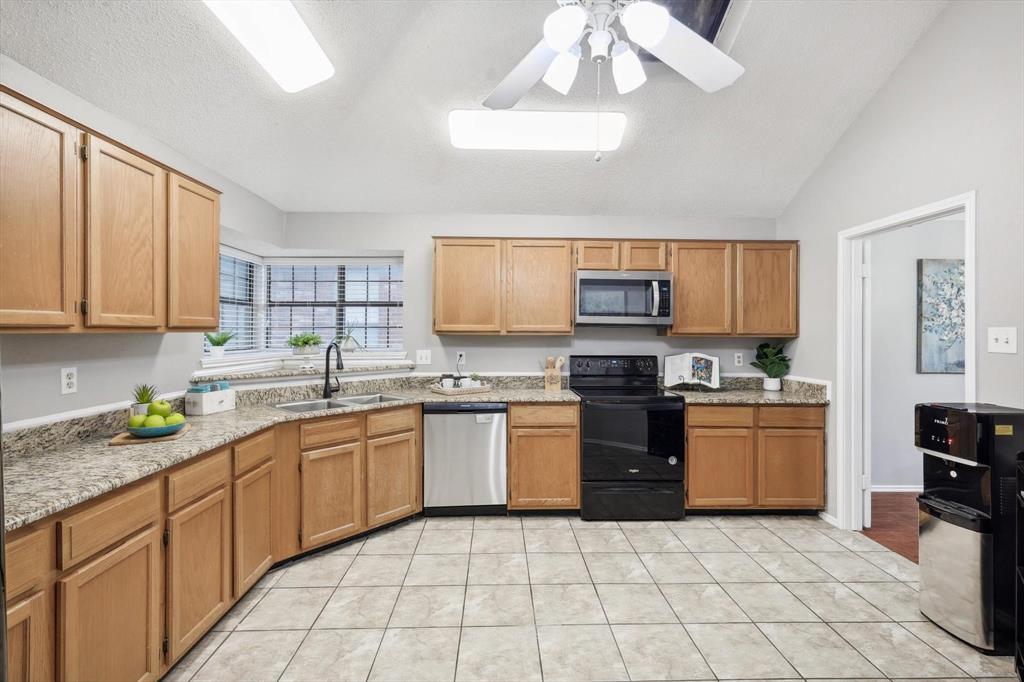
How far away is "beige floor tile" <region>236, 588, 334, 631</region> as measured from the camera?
227 cm

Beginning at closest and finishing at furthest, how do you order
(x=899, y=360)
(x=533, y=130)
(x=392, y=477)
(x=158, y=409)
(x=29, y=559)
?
1. (x=29, y=559)
2. (x=158, y=409)
3. (x=533, y=130)
4. (x=392, y=477)
5. (x=899, y=360)

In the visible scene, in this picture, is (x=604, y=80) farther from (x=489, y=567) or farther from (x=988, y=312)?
(x=489, y=567)

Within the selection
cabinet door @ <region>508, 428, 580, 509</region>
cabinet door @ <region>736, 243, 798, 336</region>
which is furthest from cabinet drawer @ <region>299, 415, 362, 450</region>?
cabinet door @ <region>736, 243, 798, 336</region>

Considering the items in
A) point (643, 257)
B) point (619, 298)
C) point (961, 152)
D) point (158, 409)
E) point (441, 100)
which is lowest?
point (158, 409)

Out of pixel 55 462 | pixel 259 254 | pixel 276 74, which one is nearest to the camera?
pixel 55 462

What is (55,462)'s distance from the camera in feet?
5.96

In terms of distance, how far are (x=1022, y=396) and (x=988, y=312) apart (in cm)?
40

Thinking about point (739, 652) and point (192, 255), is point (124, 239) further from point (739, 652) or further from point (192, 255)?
point (739, 652)

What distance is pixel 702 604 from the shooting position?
2.44m

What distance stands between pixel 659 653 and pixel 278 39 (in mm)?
3150

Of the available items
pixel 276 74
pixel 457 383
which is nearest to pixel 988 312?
pixel 457 383

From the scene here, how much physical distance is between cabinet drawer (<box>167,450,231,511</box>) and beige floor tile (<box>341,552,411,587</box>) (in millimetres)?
907

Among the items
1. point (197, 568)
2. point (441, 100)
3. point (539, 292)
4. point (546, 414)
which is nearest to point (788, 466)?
point (546, 414)

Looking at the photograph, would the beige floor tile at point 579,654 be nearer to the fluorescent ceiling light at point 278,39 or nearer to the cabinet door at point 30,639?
the cabinet door at point 30,639
